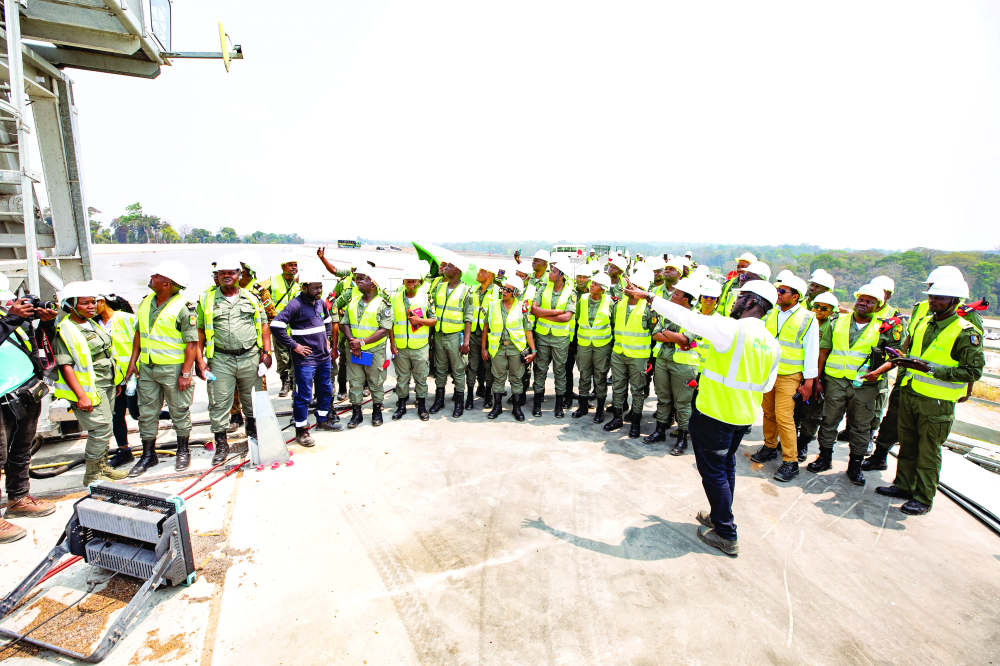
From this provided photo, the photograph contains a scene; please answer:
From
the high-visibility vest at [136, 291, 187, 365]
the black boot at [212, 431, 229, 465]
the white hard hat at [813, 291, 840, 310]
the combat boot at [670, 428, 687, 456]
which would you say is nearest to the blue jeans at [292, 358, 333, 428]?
the black boot at [212, 431, 229, 465]

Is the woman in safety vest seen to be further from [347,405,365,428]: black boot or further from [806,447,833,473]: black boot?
[806,447,833,473]: black boot

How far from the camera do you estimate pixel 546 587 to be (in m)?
3.22

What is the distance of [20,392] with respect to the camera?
3900 mm

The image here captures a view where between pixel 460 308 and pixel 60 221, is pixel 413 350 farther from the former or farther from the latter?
pixel 60 221

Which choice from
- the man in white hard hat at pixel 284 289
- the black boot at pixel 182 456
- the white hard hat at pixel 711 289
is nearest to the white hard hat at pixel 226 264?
the man in white hard hat at pixel 284 289

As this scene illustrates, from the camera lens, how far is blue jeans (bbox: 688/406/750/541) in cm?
358

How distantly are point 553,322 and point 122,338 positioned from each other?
5.23 metres

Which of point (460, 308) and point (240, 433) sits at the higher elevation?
point (460, 308)

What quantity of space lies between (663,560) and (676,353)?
2562 millimetres

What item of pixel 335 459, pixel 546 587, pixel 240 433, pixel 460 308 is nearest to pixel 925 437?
pixel 546 587

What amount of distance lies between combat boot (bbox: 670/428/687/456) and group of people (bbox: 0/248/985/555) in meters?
0.03

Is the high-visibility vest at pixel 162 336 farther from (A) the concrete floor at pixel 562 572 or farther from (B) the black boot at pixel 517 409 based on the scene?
(B) the black boot at pixel 517 409

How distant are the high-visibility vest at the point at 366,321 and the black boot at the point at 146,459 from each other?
8.15 feet

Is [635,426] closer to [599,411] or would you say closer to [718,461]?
[599,411]
